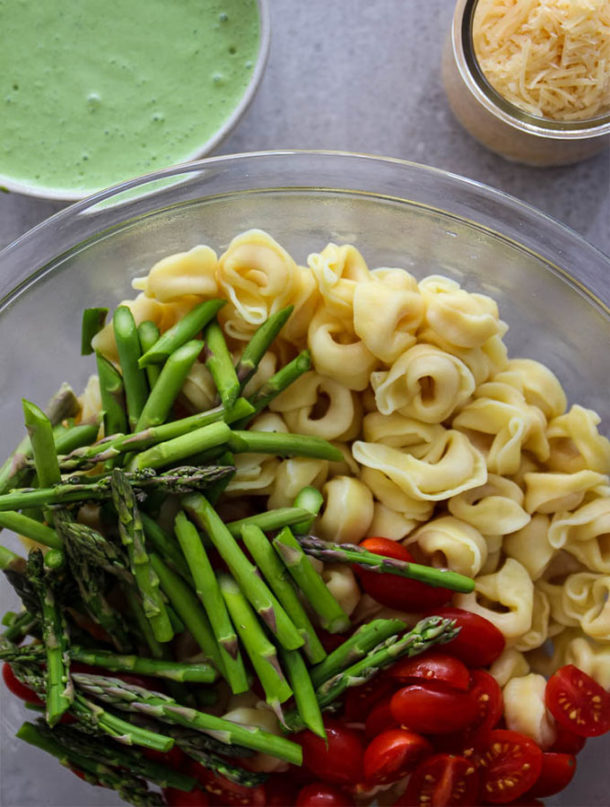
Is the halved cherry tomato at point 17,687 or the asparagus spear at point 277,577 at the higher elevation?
the asparagus spear at point 277,577

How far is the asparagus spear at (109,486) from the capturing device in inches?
63.1

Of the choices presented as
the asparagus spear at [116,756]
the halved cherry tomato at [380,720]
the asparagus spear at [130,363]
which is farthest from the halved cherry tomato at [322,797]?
the asparagus spear at [130,363]

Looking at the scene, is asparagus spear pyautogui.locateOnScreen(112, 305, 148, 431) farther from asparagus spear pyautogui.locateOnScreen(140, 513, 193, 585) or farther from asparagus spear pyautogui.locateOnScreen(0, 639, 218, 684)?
asparagus spear pyautogui.locateOnScreen(0, 639, 218, 684)

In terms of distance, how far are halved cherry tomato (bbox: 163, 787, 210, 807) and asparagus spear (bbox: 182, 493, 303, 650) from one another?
424 millimetres

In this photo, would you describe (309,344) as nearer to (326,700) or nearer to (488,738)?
(326,700)

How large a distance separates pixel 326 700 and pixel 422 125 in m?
1.48

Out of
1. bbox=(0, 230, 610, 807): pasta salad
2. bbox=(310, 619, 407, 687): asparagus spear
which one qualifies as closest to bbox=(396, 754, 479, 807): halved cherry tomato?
bbox=(0, 230, 610, 807): pasta salad

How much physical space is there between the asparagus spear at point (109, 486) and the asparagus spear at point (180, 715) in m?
0.36

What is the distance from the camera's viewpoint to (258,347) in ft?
5.59

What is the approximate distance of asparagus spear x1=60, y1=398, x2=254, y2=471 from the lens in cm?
163

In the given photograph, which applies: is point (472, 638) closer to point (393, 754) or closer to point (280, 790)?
point (393, 754)

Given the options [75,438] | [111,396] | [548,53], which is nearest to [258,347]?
[111,396]

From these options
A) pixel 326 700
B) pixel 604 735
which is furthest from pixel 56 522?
pixel 604 735

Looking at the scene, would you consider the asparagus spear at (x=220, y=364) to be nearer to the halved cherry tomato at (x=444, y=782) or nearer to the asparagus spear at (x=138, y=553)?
the asparagus spear at (x=138, y=553)
